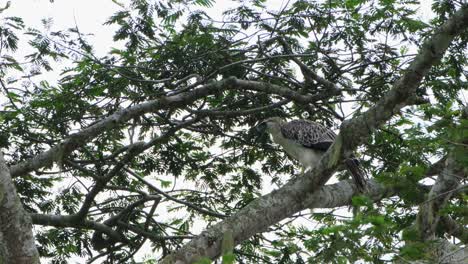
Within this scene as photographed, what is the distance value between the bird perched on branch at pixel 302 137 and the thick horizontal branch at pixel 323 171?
6.04ft

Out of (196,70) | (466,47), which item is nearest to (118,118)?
(196,70)

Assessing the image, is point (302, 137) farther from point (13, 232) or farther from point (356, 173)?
point (13, 232)

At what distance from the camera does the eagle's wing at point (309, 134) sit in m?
7.25

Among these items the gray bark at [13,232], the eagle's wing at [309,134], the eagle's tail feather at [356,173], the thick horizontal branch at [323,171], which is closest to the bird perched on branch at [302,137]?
the eagle's wing at [309,134]

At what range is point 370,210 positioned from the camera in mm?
3918

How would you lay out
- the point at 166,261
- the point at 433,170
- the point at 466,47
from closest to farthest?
the point at 166,261
the point at 433,170
the point at 466,47

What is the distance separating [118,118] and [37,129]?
1.70 meters

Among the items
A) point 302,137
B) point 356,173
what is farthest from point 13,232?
point 302,137

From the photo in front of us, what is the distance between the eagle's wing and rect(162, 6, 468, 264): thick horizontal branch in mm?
1808

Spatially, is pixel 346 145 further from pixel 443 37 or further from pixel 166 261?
pixel 166 261

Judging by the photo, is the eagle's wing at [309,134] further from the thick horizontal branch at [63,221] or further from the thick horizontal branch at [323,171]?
the thick horizontal branch at [63,221]

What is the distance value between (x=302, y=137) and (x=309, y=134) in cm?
8

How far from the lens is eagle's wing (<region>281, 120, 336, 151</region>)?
7254mm

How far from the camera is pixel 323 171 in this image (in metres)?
5.33
